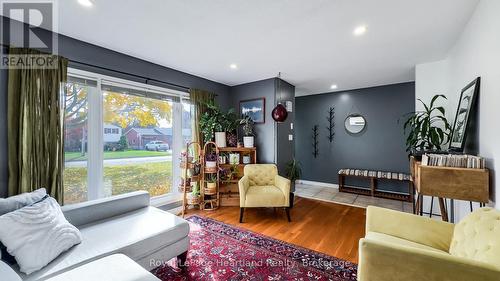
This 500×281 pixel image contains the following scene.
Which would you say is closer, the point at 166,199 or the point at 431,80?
the point at 431,80

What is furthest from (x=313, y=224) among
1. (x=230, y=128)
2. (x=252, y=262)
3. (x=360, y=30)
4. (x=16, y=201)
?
(x=16, y=201)

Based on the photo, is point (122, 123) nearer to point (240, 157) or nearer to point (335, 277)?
point (240, 157)

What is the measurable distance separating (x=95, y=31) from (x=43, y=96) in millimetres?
872

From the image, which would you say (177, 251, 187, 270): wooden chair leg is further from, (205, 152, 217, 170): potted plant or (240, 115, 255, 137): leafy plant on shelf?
(240, 115, 255, 137): leafy plant on shelf

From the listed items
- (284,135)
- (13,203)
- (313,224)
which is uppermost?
(284,135)

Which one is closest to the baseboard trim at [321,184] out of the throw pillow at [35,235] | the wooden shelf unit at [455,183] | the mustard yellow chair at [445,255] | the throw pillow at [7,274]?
the wooden shelf unit at [455,183]

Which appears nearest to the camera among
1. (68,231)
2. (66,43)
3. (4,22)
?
(68,231)

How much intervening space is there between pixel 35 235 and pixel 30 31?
2.07 meters

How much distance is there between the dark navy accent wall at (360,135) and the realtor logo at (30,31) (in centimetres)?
494

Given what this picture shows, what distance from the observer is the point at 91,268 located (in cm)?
119

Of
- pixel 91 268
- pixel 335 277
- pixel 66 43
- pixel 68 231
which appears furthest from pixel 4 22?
pixel 335 277

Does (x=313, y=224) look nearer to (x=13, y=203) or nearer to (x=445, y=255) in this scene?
(x=445, y=255)

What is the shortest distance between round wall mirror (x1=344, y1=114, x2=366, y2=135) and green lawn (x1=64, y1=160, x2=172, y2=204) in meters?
4.11

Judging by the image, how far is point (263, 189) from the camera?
3088 millimetres
